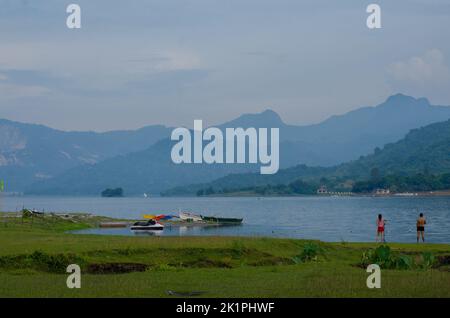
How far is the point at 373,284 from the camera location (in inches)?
971

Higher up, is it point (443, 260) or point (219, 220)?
point (219, 220)

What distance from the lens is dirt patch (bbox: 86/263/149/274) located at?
3472 centimetres

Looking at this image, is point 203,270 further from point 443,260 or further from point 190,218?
point 190,218

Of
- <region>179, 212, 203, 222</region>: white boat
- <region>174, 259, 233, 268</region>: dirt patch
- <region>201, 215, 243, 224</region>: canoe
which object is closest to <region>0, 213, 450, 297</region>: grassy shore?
<region>174, 259, 233, 268</region>: dirt patch

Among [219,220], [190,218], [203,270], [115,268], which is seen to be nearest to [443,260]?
[203,270]

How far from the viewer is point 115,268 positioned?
116 ft

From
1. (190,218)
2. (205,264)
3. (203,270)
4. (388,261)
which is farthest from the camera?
(190,218)

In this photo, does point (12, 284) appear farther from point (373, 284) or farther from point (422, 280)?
point (422, 280)

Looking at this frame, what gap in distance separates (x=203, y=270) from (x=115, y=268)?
19.6ft
